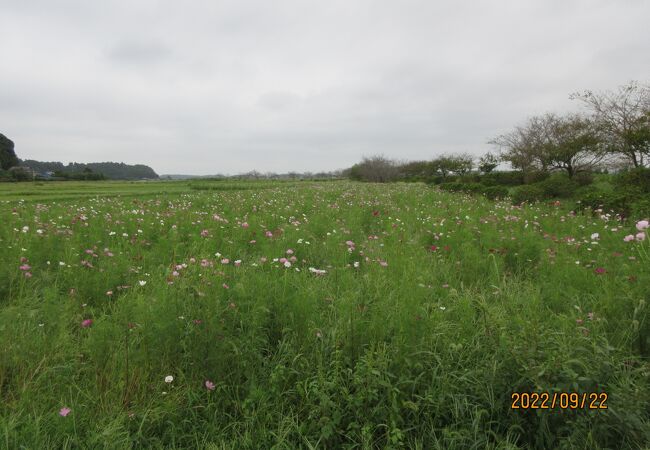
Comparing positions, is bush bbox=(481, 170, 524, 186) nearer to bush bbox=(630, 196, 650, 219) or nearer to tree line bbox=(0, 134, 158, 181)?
bush bbox=(630, 196, 650, 219)

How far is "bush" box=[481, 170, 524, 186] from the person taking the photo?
71.9 ft

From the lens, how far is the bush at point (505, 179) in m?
21.9

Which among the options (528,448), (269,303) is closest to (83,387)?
(269,303)

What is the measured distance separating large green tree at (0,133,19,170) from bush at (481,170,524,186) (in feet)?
256

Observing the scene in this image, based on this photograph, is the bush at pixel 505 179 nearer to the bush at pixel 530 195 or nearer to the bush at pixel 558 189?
the bush at pixel 558 189

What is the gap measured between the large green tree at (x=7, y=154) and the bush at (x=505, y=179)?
7789 centimetres

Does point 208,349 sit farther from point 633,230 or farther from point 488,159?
point 488,159

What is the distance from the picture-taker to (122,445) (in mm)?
Result: 1567

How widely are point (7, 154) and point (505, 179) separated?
81.8 metres

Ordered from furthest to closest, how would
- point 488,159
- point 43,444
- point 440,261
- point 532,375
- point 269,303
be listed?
1. point 488,159
2. point 440,261
3. point 269,303
4. point 532,375
5. point 43,444

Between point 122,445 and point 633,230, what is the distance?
723cm

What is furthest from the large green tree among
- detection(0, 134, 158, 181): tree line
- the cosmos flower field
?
the cosmos flower field

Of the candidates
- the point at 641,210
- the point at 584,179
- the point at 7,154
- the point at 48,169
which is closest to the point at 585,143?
the point at 584,179

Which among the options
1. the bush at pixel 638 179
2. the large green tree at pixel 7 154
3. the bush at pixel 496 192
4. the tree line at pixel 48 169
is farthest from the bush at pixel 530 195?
the large green tree at pixel 7 154
